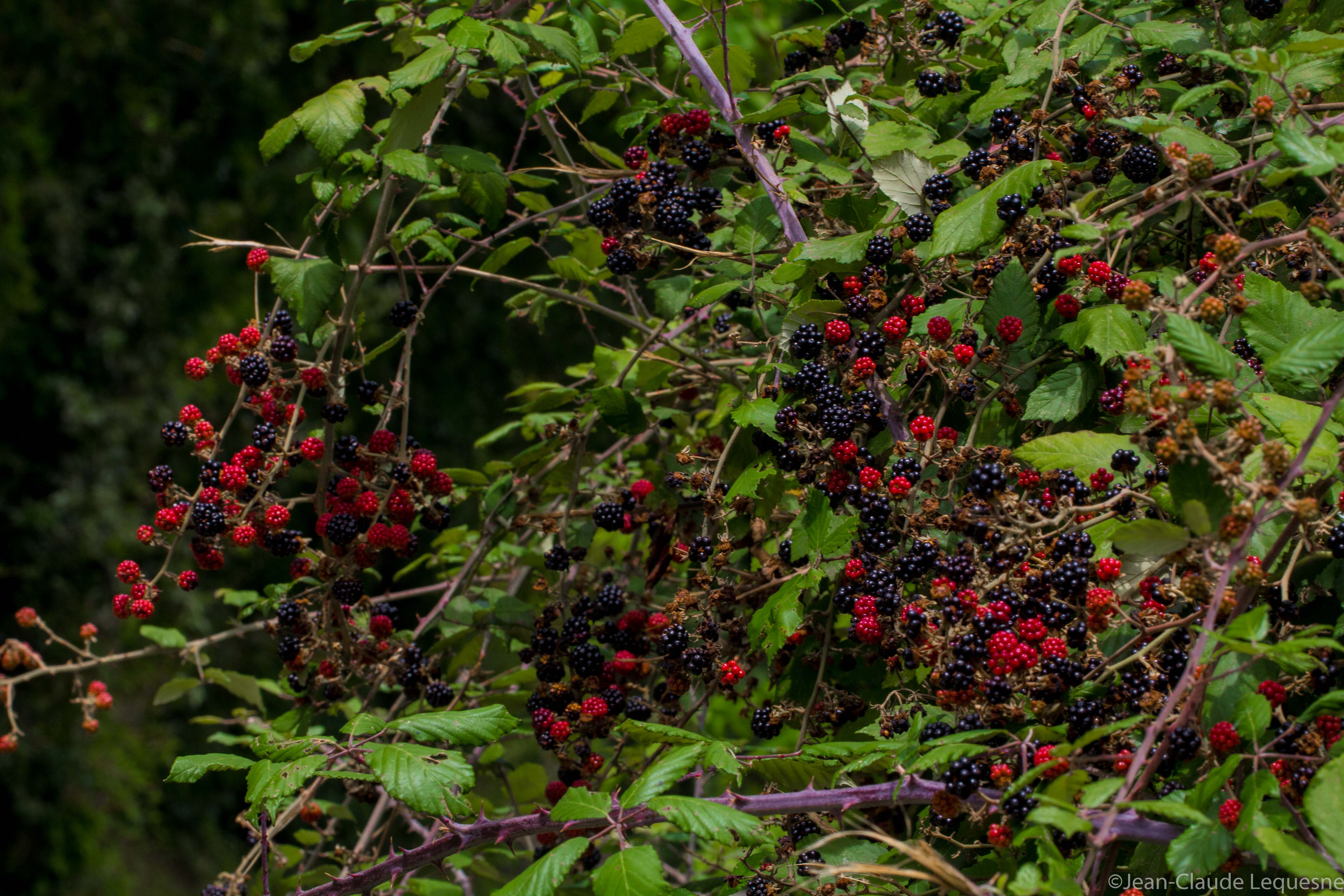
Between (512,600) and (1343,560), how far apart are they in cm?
135

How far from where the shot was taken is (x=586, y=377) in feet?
7.63

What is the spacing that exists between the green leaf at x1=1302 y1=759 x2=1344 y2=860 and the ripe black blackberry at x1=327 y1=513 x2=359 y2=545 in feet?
4.71

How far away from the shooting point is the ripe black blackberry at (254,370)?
69.4 inches

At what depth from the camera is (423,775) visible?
1339 mm

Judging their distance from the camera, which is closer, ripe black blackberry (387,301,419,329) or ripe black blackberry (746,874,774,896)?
ripe black blackberry (746,874,774,896)

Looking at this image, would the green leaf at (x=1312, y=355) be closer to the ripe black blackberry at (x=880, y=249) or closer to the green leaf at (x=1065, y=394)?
the green leaf at (x=1065, y=394)

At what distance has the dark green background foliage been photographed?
17.1 ft

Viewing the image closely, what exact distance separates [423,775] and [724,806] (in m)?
0.39

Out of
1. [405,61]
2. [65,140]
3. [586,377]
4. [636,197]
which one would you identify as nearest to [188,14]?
[65,140]

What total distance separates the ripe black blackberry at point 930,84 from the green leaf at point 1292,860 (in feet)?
4.09

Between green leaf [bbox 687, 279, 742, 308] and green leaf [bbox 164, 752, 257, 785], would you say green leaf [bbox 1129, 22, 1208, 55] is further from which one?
green leaf [bbox 164, 752, 257, 785]

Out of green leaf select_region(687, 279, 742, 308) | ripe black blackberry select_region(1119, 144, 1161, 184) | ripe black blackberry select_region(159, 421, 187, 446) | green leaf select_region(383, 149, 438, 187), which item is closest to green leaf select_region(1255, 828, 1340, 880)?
ripe black blackberry select_region(1119, 144, 1161, 184)

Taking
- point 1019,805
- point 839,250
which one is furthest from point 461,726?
point 839,250

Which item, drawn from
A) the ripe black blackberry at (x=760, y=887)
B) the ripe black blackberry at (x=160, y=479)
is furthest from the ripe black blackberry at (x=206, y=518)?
the ripe black blackberry at (x=760, y=887)
